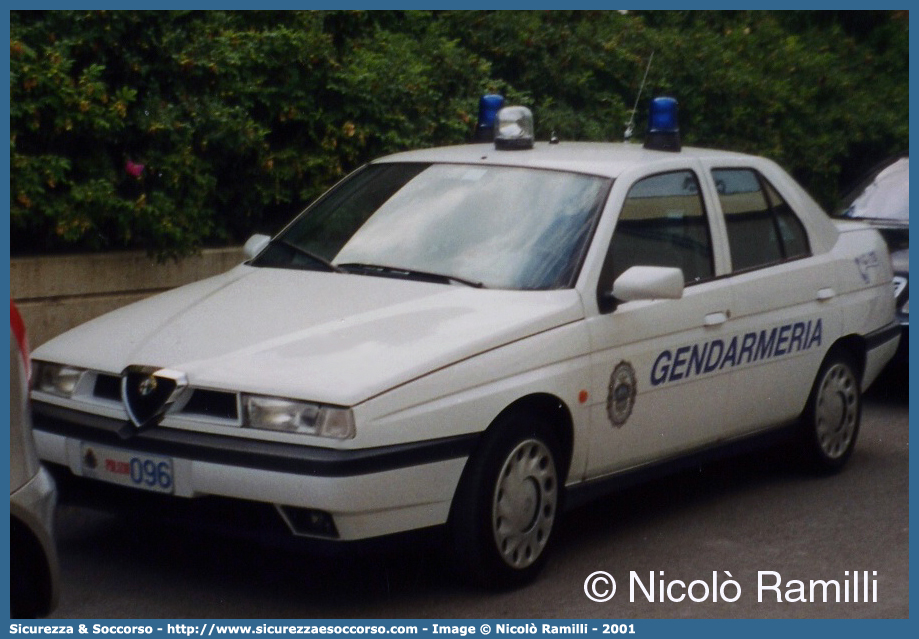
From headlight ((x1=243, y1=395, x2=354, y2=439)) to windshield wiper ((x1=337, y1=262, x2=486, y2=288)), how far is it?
1161 millimetres

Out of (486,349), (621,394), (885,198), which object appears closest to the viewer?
(486,349)

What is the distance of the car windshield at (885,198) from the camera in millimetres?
10312

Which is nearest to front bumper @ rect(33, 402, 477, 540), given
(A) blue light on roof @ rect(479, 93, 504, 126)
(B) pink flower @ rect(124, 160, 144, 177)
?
(A) blue light on roof @ rect(479, 93, 504, 126)

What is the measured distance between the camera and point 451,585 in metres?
5.39

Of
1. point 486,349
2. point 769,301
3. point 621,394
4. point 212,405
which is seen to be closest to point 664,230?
point 769,301

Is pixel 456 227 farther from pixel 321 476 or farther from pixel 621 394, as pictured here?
pixel 321 476

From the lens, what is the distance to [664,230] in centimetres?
631

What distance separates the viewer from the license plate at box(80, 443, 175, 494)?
4.92 meters

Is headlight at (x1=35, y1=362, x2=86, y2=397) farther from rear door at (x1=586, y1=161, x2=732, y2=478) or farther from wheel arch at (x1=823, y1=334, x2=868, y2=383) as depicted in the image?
wheel arch at (x1=823, y1=334, x2=868, y2=383)

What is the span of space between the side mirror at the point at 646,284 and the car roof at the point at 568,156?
68 centimetres

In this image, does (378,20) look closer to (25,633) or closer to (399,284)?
(399,284)

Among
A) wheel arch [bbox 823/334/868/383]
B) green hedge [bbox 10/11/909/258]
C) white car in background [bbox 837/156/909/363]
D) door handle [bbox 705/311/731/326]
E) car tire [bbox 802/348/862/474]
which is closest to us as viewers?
door handle [bbox 705/311/731/326]

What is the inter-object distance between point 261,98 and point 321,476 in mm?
4903

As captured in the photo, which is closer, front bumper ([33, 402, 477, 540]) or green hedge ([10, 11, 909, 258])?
front bumper ([33, 402, 477, 540])
